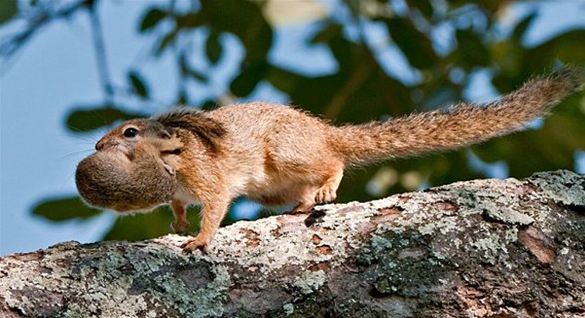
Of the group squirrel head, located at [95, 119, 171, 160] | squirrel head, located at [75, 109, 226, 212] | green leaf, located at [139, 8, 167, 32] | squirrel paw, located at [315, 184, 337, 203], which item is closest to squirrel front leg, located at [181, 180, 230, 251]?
squirrel head, located at [75, 109, 226, 212]

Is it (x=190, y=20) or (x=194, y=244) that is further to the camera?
(x=190, y=20)

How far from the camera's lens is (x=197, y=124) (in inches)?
164

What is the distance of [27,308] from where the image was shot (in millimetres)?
2516

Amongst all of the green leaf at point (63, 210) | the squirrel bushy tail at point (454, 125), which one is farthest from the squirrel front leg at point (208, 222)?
the green leaf at point (63, 210)

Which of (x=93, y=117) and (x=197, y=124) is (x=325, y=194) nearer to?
(x=197, y=124)

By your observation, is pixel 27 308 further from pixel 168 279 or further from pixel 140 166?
pixel 140 166

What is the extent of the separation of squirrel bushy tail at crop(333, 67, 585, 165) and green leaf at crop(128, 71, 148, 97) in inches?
43.2

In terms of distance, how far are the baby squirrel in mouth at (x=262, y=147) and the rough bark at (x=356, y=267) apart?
0.63m

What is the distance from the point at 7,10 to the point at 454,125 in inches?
76.0

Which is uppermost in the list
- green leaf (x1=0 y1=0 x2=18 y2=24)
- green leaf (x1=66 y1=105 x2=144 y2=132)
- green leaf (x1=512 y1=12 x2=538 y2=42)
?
green leaf (x1=0 y1=0 x2=18 y2=24)

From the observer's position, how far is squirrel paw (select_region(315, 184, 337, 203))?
13.9ft

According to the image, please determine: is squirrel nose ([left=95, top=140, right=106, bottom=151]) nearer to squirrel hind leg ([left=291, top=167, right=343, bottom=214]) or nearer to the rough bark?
the rough bark

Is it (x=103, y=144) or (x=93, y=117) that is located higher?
(x=103, y=144)

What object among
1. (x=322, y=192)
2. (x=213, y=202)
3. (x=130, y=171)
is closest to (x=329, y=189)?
(x=322, y=192)
